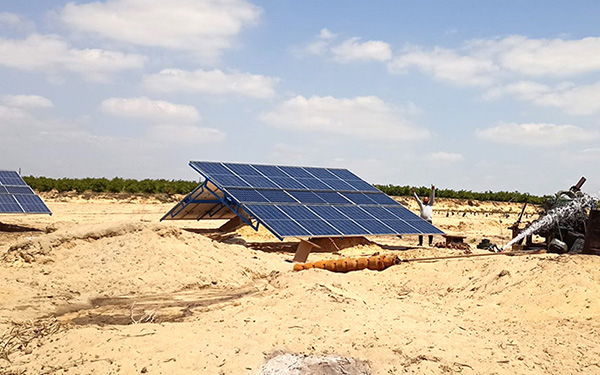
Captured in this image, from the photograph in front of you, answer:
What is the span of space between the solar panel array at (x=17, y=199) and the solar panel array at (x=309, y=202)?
6273mm

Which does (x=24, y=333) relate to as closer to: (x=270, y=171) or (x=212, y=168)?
(x=212, y=168)

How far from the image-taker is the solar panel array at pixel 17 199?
72.5 ft

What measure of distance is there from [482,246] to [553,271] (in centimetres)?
989

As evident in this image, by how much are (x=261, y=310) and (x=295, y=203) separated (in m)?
11.0

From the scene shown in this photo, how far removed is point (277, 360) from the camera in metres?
7.57

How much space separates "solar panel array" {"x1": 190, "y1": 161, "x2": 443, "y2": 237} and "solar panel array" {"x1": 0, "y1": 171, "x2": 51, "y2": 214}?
6273 millimetres

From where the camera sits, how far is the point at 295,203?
2081cm

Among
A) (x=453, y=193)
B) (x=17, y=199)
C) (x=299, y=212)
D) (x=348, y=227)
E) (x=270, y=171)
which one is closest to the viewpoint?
(x=348, y=227)

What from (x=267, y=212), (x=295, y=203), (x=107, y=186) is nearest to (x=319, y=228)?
(x=267, y=212)

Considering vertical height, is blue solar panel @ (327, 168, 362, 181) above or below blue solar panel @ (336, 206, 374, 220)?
above

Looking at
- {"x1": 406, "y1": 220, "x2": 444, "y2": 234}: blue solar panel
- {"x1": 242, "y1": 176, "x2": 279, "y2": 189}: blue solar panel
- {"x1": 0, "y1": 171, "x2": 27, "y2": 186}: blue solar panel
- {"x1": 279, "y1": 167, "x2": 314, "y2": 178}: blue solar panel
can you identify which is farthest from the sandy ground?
{"x1": 0, "y1": 171, "x2": 27, "y2": 186}: blue solar panel

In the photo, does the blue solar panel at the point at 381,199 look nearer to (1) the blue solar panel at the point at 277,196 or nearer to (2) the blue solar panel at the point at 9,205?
(1) the blue solar panel at the point at 277,196

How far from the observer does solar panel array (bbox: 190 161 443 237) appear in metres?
19.0

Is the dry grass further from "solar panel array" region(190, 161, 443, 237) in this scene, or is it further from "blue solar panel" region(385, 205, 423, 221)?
"blue solar panel" region(385, 205, 423, 221)
